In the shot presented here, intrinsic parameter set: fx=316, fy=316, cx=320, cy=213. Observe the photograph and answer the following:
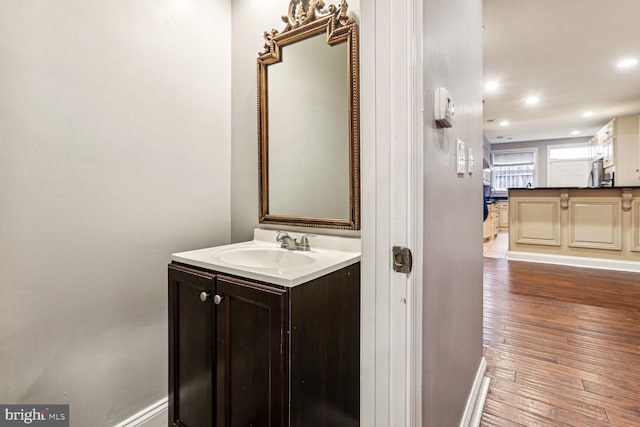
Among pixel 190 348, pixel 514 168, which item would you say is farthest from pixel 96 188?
pixel 514 168

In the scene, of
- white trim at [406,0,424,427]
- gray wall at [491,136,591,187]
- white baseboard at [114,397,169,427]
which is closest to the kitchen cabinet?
gray wall at [491,136,591,187]

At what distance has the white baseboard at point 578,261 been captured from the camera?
411 centimetres

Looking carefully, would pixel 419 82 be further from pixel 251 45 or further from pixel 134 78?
pixel 251 45

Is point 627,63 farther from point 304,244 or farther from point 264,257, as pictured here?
point 264,257

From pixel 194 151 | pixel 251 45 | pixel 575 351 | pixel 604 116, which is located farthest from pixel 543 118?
pixel 194 151

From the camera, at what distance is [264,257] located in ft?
4.95

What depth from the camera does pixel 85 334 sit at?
1.24 meters

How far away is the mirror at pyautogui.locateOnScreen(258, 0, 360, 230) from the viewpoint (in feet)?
4.72

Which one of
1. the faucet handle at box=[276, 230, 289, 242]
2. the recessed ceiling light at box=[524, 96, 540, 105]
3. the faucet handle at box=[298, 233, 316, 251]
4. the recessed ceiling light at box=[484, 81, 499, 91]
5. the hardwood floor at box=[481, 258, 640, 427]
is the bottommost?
the hardwood floor at box=[481, 258, 640, 427]

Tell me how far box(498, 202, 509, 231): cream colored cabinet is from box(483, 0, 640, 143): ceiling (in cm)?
297

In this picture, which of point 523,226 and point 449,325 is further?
point 523,226

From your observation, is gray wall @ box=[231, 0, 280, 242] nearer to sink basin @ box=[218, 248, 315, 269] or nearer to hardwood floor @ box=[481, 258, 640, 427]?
sink basin @ box=[218, 248, 315, 269]

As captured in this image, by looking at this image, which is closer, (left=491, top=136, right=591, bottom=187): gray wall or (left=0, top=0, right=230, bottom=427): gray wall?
(left=0, top=0, right=230, bottom=427): gray wall

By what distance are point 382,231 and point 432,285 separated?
0.25 meters
